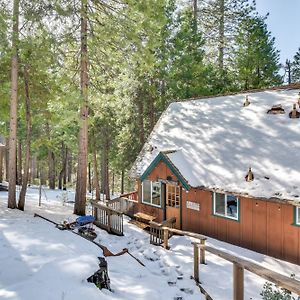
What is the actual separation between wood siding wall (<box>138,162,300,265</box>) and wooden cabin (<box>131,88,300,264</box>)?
0.03 meters

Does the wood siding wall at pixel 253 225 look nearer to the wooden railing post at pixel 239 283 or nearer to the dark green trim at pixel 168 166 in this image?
the dark green trim at pixel 168 166

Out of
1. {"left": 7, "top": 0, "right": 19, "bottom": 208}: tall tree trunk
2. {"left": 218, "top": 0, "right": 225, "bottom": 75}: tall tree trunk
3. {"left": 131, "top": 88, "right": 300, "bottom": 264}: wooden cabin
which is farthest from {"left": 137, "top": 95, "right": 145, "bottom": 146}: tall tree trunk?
{"left": 7, "top": 0, "right": 19, "bottom": 208}: tall tree trunk

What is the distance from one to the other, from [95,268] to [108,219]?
6603 mm

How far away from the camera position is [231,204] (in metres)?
12.2

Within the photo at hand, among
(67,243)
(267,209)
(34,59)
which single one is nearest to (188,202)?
(267,209)

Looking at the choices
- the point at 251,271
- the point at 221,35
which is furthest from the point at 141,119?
the point at 251,271

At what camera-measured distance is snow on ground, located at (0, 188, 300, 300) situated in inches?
209

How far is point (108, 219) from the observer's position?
12641 mm

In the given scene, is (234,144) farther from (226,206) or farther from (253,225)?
(253,225)

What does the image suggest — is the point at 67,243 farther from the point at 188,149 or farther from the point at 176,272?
the point at 188,149

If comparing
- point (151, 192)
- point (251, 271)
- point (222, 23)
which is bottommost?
point (151, 192)

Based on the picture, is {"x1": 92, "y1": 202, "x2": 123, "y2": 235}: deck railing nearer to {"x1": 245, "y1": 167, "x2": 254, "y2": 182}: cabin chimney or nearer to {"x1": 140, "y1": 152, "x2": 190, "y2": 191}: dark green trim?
{"x1": 140, "y1": 152, "x2": 190, "y2": 191}: dark green trim

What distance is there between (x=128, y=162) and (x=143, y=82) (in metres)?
6.55

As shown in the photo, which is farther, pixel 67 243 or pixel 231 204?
pixel 231 204
